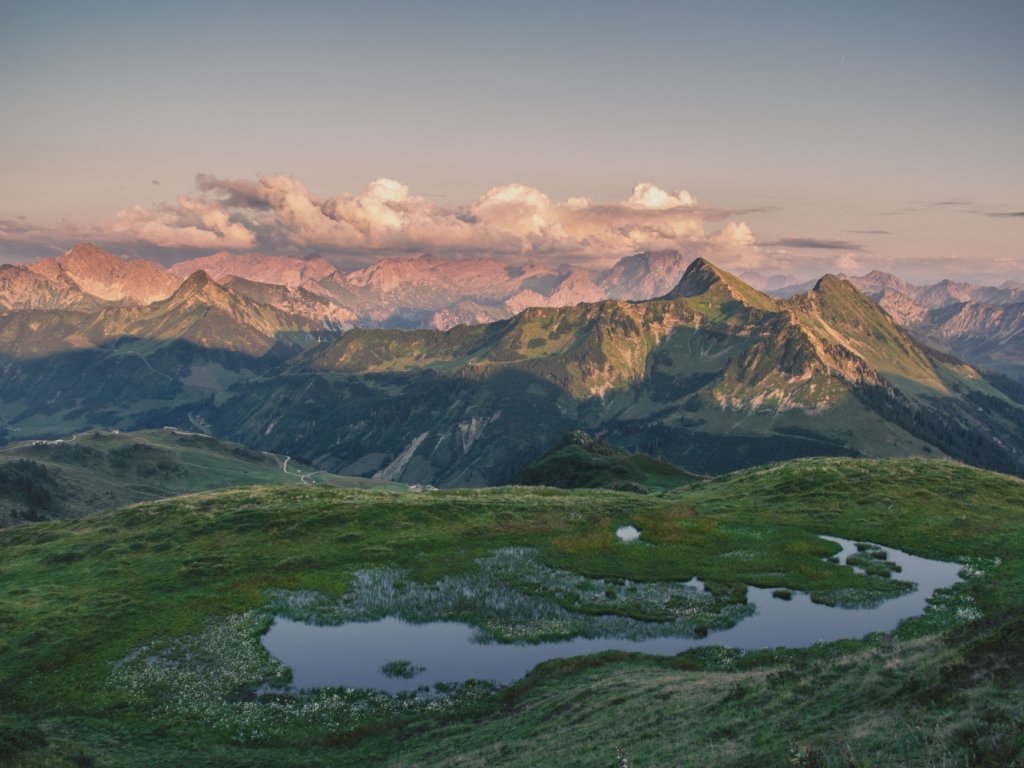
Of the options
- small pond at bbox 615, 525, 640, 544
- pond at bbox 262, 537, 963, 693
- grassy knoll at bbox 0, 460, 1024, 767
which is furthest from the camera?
small pond at bbox 615, 525, 640, 544

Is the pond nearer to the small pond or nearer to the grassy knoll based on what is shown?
the grassy knoll

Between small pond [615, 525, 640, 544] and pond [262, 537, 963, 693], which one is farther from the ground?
pond [262, 537, 963, 693]

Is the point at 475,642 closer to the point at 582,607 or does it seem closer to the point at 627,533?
the point at 582,607

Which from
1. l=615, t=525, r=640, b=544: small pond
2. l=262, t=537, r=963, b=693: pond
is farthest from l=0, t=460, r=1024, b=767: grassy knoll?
l=262, t=537, r=963, b=693: pond

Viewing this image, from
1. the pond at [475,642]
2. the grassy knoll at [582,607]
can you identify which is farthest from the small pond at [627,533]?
the pond at [475,642]

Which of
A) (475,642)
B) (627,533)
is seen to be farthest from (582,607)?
(627,533)

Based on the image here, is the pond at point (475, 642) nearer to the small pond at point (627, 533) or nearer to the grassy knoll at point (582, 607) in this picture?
the grassy knoll at point (582, 607)
